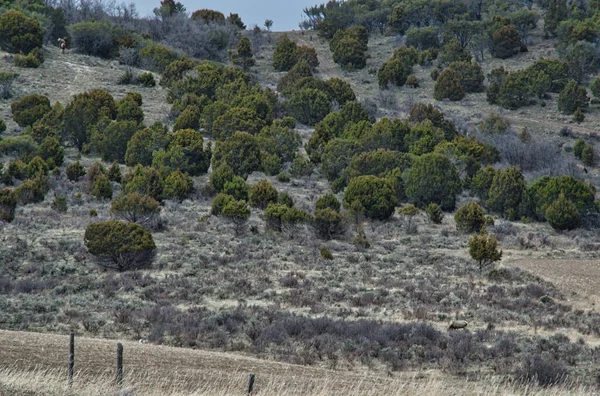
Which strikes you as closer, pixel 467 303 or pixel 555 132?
pixel 467 303

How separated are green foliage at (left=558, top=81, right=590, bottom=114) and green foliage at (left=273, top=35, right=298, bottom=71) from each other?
26.0 m

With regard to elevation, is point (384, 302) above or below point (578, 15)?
below

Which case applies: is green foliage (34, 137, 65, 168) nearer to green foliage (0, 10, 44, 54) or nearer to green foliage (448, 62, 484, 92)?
green foliage (0, 10, 44, 54)

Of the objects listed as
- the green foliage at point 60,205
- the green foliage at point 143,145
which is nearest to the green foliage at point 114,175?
the green foliage at point 143,145

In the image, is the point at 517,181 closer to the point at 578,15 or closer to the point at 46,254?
the point at 46,254

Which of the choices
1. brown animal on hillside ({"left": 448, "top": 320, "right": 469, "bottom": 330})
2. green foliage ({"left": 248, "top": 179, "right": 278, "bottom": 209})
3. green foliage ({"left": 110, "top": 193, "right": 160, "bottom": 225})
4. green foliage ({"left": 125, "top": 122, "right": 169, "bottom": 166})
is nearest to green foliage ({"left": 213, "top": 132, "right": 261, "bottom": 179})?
green foliage ({"left": 125, "top": 122, "right": 169, "bottom": 166})

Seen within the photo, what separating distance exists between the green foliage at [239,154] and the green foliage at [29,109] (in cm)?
1280

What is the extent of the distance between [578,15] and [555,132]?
3134 centimetres

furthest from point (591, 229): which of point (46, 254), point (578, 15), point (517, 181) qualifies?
point (578, 15)

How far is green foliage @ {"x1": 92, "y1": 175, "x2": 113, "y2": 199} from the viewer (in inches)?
1437

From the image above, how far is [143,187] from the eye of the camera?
36.4m

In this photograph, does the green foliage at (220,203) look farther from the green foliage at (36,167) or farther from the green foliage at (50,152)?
the green foliage at (50,152)

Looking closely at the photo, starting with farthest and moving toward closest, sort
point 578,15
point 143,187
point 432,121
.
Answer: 1. point 578,15
2. point 432,121
3. point 143,187

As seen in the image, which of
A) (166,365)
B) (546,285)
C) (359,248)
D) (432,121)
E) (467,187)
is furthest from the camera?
(432,121)
